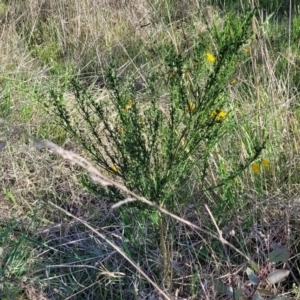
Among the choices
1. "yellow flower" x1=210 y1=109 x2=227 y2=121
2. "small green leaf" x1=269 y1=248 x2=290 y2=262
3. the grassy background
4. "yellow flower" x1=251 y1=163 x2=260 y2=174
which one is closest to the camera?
"small green leaf" x1=269 y1=248 x2=290 y2=262

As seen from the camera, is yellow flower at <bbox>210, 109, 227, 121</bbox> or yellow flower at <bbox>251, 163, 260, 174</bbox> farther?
yellow flower at <bbox>251, 163, 260, 174</bbox>

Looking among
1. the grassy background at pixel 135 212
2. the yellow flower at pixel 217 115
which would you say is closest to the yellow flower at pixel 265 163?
the grassy background at pixel 135 212

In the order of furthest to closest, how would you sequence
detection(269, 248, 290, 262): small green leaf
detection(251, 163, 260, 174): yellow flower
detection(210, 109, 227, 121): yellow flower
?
detection(251, 163, 260, 174): yellow flower, detection(210, 109, 227, 121): yellow flower, detection(269, 248, 290, 262): small green leaf

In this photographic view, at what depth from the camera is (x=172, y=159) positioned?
1657 millimetres

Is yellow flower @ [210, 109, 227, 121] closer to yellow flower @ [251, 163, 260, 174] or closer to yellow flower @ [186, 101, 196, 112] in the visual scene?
yellow flower @ [186, 101, 196, 112]

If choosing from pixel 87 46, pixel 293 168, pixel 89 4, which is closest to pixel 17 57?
pixel 87 46

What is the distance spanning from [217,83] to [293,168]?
633 mm

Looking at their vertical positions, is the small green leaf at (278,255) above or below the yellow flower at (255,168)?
above

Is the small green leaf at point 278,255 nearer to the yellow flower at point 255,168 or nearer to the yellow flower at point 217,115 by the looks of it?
the yellow flower at point 217,115

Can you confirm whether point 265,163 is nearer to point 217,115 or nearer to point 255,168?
point 255,168

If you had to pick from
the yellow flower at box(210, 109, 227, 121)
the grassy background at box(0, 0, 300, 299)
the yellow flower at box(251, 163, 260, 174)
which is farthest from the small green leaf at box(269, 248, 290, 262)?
the yellow flower at box(251, 163, 260, 174)

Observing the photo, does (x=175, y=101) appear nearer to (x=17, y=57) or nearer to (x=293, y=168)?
(x=293, y=168)


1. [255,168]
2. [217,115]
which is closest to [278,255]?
[217,115]

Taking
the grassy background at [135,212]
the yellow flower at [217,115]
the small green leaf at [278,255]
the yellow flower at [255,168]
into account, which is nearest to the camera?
the small green leaf at [278,255]
